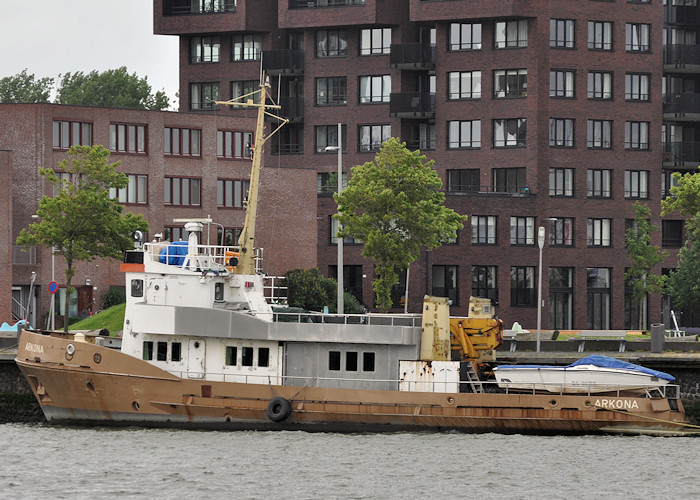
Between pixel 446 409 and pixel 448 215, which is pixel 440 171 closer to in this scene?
pixel 448 215

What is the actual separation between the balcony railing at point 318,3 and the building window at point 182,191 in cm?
2131

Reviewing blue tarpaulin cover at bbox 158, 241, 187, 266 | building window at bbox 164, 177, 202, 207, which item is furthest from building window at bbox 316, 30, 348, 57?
blue tarpaulin cover at bbox 158, 241, 187, 266

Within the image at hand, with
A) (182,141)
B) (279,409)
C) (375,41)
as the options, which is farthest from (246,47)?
(279,409)

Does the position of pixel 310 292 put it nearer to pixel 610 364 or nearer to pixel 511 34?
pixel 511 34

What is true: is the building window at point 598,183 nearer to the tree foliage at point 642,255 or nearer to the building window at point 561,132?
the building window at point 561,132

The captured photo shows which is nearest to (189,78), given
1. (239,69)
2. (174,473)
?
(239,69)

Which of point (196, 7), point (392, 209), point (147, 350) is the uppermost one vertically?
point (196, 7)

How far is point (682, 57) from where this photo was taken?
106 m

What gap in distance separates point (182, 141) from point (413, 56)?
68.8 ft

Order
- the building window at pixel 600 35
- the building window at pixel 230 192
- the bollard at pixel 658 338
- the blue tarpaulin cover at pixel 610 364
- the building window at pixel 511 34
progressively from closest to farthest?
the blue tarpaulin cover at pixel 610 364 < the bollard at pixel 658 338 < the building window at pixel 230 192 < the building window at pixel 511 34 < the building window at pixel 600 35

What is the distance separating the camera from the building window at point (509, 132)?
98750 mm

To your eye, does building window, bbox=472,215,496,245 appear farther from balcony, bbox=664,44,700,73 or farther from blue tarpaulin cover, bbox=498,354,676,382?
blue tarpaulin cover, bbox=498,354,676,382

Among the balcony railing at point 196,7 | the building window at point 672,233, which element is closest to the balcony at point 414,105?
the balcony railing at point 196,7

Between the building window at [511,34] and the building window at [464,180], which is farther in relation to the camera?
the building window at [464,180]
